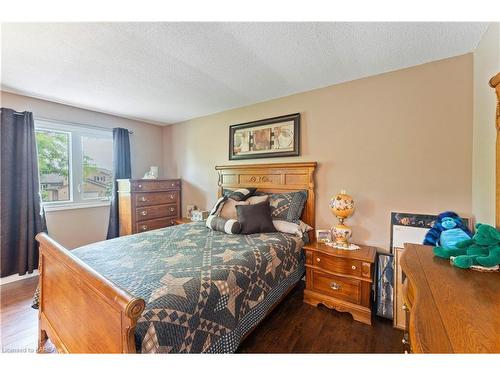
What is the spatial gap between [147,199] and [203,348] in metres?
2.70

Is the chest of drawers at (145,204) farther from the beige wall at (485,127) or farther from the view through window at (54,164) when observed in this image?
the beige wall at (485,127)

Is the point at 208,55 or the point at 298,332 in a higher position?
the point at 208,55

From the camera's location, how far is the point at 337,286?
2.02m

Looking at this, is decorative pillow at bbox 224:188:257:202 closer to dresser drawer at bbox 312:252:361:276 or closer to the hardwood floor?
dresser drawer at bbox 312:252:361:276

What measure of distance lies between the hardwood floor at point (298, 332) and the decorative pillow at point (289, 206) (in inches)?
35.0

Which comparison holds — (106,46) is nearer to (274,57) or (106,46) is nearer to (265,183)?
(274,57)

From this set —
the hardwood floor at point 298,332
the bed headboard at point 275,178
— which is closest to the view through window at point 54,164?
the hardwood floor at point 298,332

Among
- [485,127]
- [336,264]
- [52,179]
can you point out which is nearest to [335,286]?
[336,264]

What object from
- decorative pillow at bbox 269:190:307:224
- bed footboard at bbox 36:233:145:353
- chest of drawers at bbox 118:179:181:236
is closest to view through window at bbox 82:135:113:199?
chest of drawers at bbox 118:179:181:236

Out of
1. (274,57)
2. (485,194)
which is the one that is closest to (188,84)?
(274,57)

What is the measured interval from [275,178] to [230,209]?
2.41ft

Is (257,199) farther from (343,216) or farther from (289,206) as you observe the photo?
(343,216)

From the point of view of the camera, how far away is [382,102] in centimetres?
216
